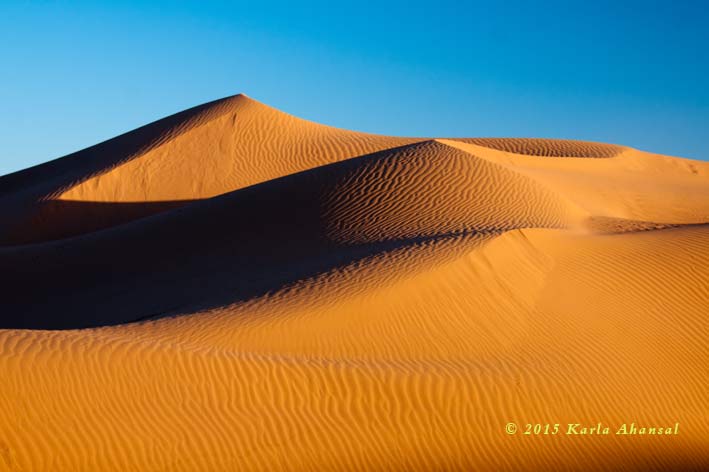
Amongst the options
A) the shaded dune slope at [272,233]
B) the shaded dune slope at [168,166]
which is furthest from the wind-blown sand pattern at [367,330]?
the shaded dune slope at [168,166]

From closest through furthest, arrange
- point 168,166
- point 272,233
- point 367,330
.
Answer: point 367,330 → point 272,233 → point 168,166

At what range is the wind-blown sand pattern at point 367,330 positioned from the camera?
7.69m

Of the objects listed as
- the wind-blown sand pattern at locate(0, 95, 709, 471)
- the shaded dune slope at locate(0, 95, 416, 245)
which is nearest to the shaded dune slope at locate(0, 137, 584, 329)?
the wind-blown sand pattern at locate(0, 95, 709, 471)

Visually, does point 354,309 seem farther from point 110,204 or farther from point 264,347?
point 110,204

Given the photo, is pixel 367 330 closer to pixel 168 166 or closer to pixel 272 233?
pixel 272 233

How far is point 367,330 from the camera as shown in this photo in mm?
10672

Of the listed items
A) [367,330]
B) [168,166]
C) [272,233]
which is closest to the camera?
[367,330]

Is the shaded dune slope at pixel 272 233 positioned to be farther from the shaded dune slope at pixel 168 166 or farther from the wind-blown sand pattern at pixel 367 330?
the shaded dune slope at pixel 168 166

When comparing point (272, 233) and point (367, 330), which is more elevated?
point (272, 233)

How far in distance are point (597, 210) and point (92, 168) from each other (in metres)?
17.6

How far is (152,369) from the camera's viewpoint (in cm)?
808

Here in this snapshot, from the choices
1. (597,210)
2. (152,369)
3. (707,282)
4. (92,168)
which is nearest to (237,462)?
(152,369)

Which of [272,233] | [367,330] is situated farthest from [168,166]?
[367,330]

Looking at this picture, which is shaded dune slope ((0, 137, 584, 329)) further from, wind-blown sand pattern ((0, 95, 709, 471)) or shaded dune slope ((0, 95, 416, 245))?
shaded dune slope ((0, 95, 416, 245))
